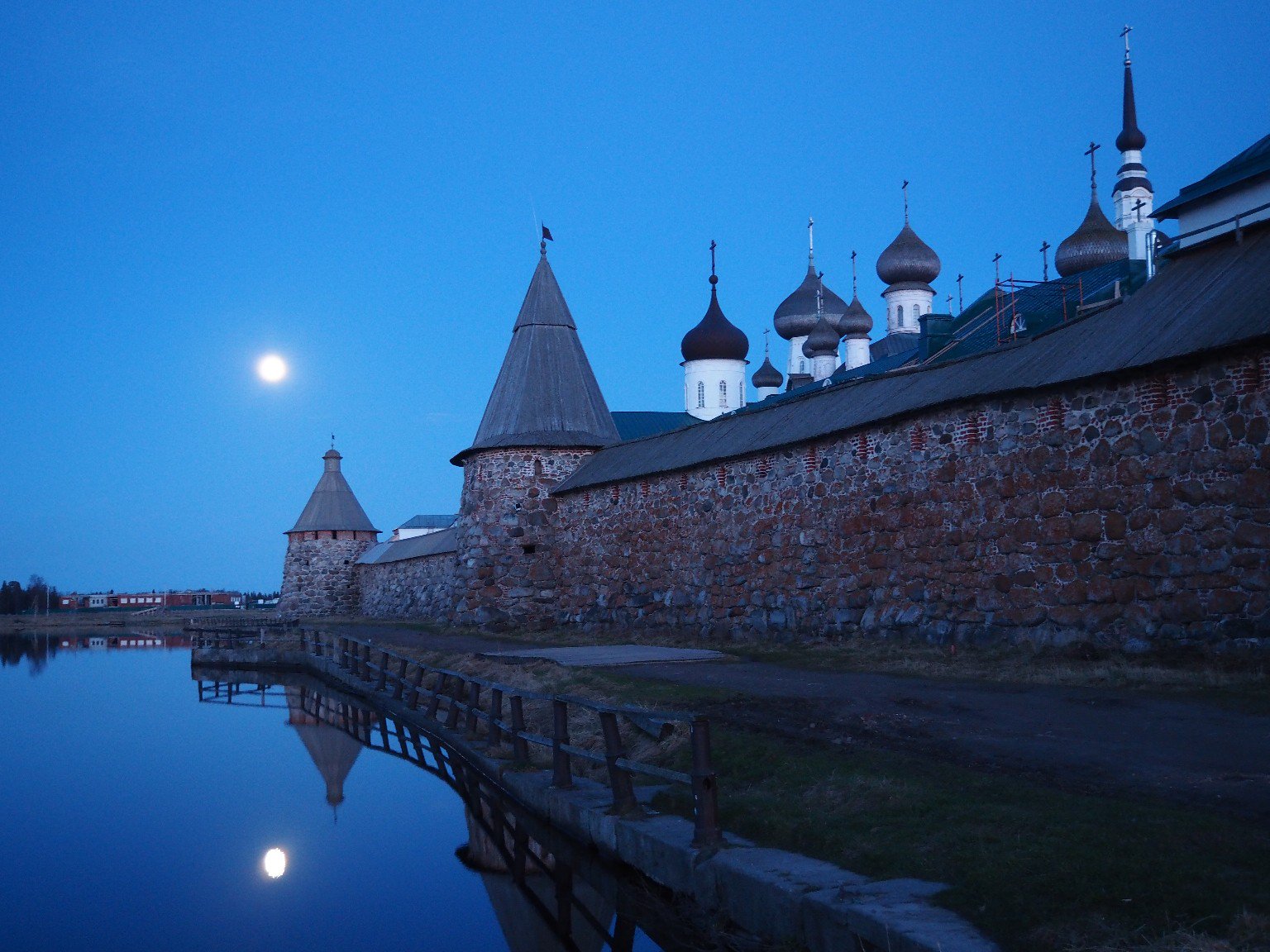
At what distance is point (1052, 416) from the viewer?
10562mm

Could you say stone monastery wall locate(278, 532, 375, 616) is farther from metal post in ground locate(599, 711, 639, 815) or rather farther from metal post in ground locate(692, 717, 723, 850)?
metal post in ground locate(692, 717, 723, 850)

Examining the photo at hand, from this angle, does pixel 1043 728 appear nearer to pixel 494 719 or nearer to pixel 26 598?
pixel 494 719

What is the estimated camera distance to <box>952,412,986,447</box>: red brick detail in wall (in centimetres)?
1137

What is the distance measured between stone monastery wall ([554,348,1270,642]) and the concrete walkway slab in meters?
1.34

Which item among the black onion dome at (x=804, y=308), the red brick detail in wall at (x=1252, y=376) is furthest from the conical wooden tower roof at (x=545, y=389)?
the black onion dome at (x=804, y=308)

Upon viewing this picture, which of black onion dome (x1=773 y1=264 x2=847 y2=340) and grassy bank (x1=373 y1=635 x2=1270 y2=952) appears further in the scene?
black onion dome (x1=773 y1=264 x2=847 y2=340)

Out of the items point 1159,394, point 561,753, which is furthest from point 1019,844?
point 1159,394

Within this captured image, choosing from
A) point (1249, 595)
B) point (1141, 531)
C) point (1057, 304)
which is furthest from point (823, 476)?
point (1057, 304)

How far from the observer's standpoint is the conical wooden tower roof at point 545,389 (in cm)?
2142

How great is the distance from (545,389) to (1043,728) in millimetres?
16184

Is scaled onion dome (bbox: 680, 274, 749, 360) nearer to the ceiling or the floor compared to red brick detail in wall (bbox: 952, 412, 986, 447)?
nearer to the ceiling

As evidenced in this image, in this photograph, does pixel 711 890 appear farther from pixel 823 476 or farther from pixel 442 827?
pixel 823 476

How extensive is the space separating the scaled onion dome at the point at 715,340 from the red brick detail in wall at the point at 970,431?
34.4m

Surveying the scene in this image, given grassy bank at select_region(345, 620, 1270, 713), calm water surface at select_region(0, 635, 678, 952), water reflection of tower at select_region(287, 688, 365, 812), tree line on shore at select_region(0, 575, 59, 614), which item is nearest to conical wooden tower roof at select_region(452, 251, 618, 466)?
water reflection of tower at select_region(287, 688, 365, 812)
